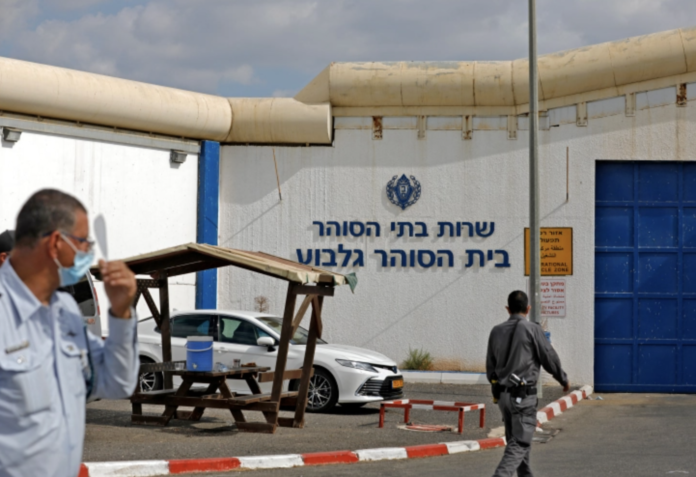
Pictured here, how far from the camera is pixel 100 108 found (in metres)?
18.7

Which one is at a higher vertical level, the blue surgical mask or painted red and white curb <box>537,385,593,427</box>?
the blue surgical mask

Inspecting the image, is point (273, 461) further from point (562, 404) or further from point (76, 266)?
point (562, 404)

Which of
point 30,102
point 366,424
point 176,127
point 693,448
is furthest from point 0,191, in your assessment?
point 693,448

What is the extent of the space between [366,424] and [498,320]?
7.42 meters

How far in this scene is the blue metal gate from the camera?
20438mm

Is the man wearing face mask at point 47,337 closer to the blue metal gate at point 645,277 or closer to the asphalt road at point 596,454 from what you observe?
the asphalt road at point 596,454

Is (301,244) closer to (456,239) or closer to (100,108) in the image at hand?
(456,239)

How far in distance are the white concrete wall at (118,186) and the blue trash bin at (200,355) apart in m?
5.74

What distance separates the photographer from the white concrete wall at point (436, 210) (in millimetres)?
20516

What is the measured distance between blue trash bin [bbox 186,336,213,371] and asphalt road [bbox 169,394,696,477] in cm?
269

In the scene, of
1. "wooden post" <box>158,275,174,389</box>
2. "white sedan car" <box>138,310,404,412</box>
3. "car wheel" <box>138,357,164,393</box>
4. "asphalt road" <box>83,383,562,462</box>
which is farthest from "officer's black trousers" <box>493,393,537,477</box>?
"car wheel" <box>138,357,164,393</box>

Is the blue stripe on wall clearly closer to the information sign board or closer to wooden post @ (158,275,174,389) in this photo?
the information sign board

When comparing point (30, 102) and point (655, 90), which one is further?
point (655, 90)

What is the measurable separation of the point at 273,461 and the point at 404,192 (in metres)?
11.5
